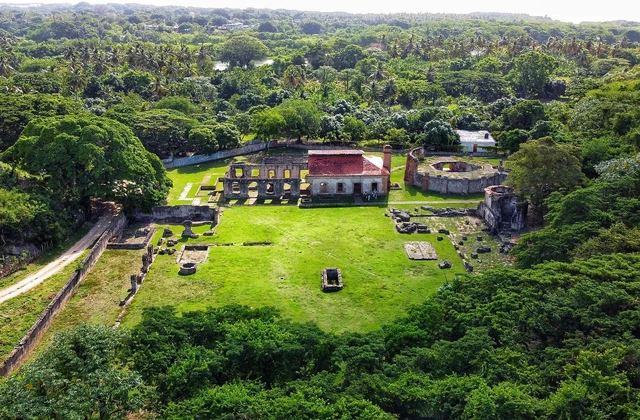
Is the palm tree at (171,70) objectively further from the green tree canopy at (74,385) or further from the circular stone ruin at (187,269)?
the green tree canopy at (74,385)

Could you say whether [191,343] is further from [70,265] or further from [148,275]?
[70,265]

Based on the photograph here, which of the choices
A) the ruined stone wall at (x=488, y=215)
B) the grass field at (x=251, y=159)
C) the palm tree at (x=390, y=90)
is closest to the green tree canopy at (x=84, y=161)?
the grass field at (x=251, y=159)

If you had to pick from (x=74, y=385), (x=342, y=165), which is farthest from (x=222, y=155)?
(x=74, y=385)

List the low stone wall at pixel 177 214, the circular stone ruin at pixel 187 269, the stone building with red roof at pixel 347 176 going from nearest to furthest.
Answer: the circular stone ruin at pixel 187 269, the low stone wall at pixel 177 214, the stone building with red roof at pixel 347 176

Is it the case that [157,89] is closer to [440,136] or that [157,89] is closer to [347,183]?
[347,183]

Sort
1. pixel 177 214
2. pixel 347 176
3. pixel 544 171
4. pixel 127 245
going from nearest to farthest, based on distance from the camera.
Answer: pixel 127 245, pixel 544 171, pixel 177 214, pixel 347 176

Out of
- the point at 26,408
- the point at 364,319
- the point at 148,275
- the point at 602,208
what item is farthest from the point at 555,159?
the point at 26,408
